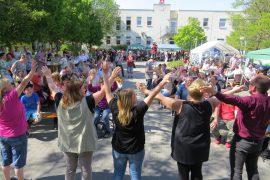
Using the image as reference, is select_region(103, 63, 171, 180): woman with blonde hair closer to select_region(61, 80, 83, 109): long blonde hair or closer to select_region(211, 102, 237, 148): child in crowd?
select_region(61, 80, 83, 109): long blonde hair

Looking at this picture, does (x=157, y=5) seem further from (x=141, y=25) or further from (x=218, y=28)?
(x=218, y=28)

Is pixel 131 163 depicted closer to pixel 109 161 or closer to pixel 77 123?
pixel 77 123

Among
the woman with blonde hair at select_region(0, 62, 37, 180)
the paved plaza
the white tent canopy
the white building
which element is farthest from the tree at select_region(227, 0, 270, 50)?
the white building

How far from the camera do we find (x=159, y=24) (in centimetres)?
4994

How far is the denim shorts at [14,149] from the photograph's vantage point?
3545mm

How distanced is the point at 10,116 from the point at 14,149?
1.53ft

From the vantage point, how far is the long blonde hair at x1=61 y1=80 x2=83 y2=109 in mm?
3152

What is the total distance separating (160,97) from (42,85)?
5.90 meters

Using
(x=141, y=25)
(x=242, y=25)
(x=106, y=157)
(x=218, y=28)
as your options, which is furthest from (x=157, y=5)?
(x=106, y=157)

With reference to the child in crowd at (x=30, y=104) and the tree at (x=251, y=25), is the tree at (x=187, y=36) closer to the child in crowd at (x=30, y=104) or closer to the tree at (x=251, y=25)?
the tree at (x=251, y=25)

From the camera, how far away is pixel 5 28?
8742 mm

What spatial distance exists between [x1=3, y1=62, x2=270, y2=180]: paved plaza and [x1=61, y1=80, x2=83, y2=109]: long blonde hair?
1897 millimetres

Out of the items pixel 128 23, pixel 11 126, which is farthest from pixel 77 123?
pixel 128 23

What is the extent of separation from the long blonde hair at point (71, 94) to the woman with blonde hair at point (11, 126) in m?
0.83
